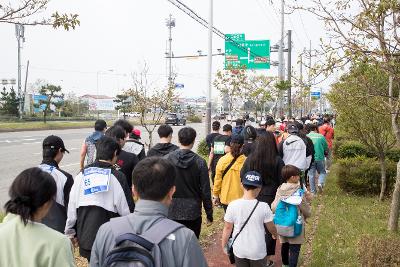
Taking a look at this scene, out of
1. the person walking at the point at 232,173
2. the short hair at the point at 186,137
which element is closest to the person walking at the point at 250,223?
the short hair at the point at 186,137

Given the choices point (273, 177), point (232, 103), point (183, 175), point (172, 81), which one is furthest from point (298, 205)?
point (232, 103)

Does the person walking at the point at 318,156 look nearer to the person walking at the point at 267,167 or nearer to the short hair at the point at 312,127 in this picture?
the short hair at the point at 312,127

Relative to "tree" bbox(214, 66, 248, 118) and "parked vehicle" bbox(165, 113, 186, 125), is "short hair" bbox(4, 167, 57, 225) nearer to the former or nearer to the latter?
"tree" bbox(214, 66, 248, 118)

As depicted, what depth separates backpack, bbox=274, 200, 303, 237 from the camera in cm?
494

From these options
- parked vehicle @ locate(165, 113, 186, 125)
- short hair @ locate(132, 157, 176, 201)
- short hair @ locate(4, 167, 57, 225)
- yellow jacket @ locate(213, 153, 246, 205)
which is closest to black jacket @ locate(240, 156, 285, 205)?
yellow jacket @ locate(213, 153, 246, 205)

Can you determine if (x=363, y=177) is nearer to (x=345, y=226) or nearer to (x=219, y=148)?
(x=345, y=226)

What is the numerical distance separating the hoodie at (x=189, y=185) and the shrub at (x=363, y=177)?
655 centimetres

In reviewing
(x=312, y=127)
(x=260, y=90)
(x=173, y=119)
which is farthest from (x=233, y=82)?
(x=173, y=119)

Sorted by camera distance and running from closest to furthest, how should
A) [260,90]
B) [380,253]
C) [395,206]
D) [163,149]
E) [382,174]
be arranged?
[380,253] < [163,149] < [395,206] < [382,174] < [260,90]

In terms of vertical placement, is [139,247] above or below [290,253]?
above

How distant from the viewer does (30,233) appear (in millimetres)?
2309

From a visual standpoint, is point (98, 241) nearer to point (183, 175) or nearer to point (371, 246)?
point (183, 175)

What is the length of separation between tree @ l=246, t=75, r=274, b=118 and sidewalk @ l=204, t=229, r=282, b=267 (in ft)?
59.0

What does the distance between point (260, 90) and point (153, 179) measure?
22596 millimetres
